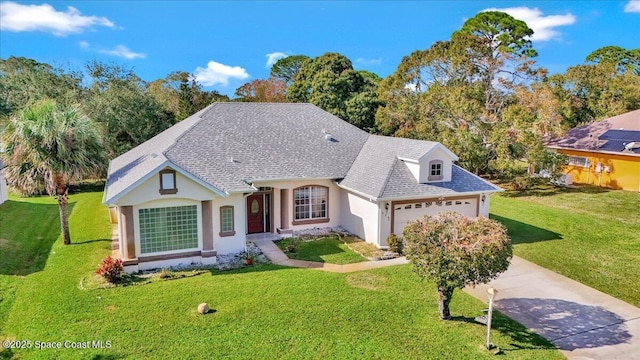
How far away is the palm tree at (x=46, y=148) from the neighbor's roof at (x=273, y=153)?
1.94 metres

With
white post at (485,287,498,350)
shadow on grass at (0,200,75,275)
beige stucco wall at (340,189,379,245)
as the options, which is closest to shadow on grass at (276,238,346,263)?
beige stucco wall at (340,189,379,245)

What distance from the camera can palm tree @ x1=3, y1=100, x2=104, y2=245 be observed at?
1819 centimetres

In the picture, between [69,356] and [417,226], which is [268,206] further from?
[69,356]

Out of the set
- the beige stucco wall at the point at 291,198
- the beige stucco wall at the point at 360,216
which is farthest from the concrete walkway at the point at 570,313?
the beige stucco wall at the point at 291,198

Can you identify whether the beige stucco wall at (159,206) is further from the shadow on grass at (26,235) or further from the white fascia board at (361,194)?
the white fascia board at (361,194)

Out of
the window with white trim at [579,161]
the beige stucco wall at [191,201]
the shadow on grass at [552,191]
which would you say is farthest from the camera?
the window with white trim at [579,161]

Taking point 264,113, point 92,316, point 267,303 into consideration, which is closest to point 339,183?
point 264,113

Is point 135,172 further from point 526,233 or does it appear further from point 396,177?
point 526,233

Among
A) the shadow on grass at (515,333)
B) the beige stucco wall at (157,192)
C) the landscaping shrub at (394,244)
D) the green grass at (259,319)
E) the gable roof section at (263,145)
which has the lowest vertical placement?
the shadow on grass at (515,333)

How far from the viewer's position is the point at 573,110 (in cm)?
4628

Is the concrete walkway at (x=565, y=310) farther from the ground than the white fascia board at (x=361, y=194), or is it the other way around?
the white fascia board at (x=361, y=194)

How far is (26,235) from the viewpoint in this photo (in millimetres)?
21672

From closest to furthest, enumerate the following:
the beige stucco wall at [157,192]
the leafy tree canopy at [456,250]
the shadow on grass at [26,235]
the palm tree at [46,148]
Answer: the leafy tree canopy at [456,250]
the beige stucco wall at [157,192]
the shadow on grass at [26,235]
the palm tree at [46,148]

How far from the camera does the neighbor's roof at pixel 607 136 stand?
3419 centimetres
